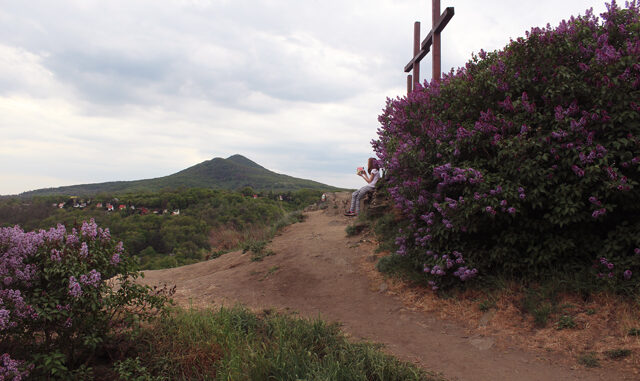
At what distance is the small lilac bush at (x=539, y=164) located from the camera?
4000 millimetres

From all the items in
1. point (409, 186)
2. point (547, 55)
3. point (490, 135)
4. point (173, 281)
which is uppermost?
point (547, 55)

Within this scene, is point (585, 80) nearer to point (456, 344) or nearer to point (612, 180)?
point (612, 180)

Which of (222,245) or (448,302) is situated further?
(222,245)

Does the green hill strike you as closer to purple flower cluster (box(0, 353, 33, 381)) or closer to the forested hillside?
the forested hillside

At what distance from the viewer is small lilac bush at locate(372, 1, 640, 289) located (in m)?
4.00

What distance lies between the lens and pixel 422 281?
5516 millimetres

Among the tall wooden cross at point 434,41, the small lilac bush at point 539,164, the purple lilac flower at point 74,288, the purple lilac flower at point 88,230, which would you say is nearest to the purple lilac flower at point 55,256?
the purple lilac flower at point 74,288

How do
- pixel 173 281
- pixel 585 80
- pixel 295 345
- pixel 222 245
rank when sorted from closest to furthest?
pixel 295 345, pixel 585 80, pixel 173 281, pixel 222 245

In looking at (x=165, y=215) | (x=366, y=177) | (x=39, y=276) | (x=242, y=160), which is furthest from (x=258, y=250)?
(x=242, y=160)

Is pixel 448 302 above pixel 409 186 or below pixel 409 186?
below

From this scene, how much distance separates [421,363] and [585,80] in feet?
12.4

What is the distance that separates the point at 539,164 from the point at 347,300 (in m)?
3.19

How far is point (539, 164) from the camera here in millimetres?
4305

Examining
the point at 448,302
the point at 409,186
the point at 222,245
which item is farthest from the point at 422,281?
the point at 222,245
